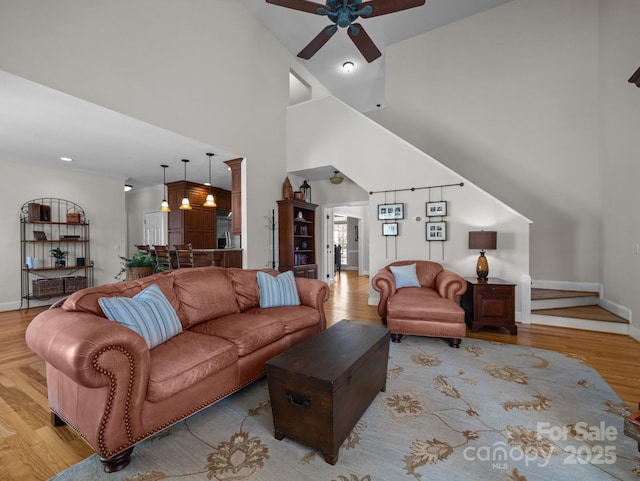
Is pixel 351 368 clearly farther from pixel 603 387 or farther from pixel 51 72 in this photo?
pixel 51 72

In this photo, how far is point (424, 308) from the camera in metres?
3.19

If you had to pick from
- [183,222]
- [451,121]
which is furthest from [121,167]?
[451,121]

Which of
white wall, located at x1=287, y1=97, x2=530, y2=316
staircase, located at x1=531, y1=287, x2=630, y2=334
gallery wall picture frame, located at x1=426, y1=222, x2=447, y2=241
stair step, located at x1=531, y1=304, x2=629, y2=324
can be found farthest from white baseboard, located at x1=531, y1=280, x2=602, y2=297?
gallery wall picture frame, located at x1=426, y1=222, x2=447, y2=241

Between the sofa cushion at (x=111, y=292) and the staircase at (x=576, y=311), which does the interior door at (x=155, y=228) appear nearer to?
the sofa cushion at (x=111, y=292)

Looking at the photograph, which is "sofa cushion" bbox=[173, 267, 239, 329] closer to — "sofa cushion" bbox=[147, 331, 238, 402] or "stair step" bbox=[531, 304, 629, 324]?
"sofa cushion" bbox=[147, 331, 238, 402]

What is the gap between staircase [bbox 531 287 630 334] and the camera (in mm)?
3523

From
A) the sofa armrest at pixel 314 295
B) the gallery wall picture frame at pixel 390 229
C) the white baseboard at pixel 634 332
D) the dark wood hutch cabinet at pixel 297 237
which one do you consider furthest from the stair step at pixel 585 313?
the dark wood hutch cabinet at pixel 297 237

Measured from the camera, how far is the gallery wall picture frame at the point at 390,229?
16.2 ft

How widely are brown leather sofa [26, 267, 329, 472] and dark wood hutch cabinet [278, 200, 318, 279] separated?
10.0ft

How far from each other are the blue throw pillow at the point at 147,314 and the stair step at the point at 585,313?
4.72 m

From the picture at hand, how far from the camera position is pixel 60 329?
4.75 ft

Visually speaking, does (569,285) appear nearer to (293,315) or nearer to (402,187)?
(402,187)

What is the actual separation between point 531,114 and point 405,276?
3880 mm

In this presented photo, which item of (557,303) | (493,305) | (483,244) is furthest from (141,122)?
(557,303)
